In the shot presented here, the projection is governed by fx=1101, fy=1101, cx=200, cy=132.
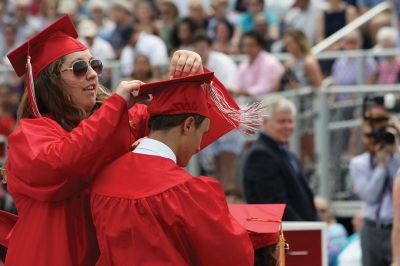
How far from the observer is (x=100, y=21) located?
16234 mm

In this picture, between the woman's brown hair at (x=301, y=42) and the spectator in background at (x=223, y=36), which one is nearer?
the woman's brown hair at (x=301, y=42)

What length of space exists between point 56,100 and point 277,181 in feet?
11.4

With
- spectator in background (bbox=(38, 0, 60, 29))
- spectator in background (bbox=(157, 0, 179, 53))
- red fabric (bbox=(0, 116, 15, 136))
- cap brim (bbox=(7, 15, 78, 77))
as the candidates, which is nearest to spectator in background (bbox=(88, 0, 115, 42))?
spectator in background (bbox=(38, 0, 60, 29))

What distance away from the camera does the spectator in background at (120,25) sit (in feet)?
50.5

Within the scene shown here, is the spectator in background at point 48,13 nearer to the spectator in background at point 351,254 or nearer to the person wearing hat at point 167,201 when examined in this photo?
the spectator in background at point 351,254

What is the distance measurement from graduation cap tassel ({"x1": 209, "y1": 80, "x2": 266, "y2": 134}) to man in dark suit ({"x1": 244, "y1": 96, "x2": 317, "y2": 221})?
3.10 meters

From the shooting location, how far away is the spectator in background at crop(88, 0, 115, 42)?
15.9m

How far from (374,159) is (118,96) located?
4906 millimetres

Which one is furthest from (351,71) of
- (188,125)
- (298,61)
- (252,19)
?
(188,125)

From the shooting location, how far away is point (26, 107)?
5.20 m

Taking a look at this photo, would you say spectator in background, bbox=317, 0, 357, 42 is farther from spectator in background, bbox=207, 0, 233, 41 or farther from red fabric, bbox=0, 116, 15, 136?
red fabric, bbox=0, 116, 15, 136

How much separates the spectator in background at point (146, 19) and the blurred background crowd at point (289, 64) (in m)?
0.01

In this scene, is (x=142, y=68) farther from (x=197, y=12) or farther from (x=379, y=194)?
(x=379, y=194)

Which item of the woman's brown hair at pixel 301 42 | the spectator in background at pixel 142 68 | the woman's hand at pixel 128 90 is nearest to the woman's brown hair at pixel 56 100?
the woman's hand at pixel 128 90
